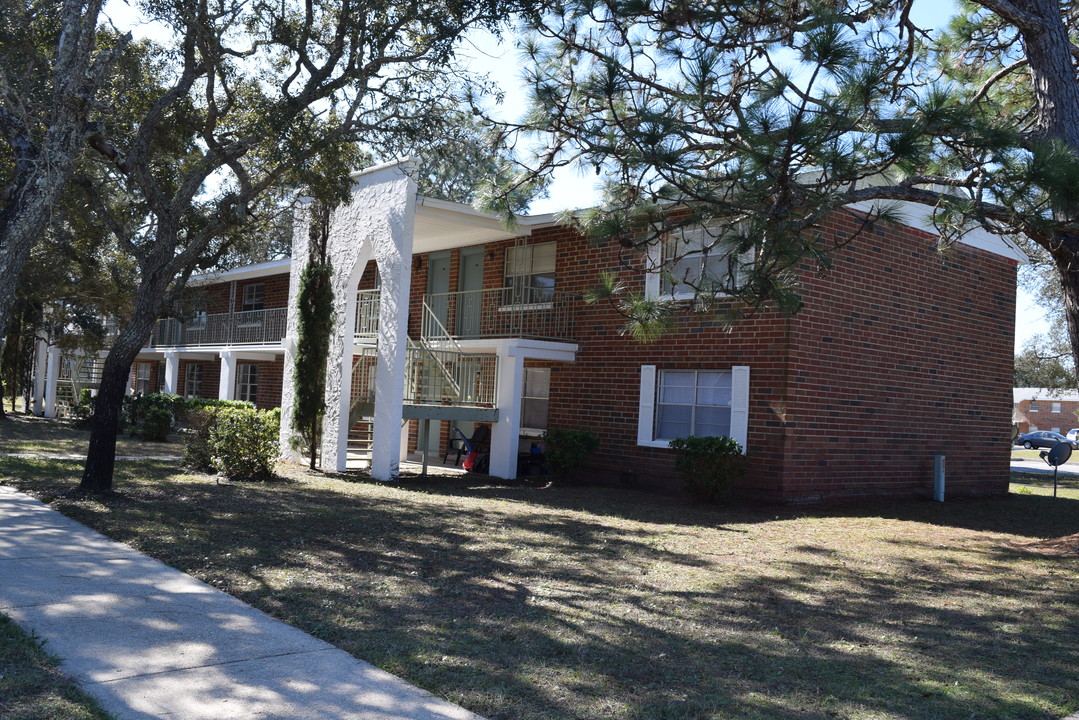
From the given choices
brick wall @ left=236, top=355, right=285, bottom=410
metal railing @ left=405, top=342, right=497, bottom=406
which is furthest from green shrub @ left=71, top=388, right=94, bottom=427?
metal railing @ left=405, top=342, right=497, bottom=406

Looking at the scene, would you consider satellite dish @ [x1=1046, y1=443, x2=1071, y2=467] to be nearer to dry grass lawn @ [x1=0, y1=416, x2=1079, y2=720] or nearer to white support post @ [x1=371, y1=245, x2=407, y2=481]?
dry grass lawn @ [x1=0, y1=416, x2=1079, y2=720]

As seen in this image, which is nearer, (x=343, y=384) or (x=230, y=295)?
(x=343, y=384)

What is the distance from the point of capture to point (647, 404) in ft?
48.4

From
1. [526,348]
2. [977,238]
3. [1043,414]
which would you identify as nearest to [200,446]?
[526,348]

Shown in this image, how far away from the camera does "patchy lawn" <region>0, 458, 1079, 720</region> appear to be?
4773mm

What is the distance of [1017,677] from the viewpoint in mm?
5207

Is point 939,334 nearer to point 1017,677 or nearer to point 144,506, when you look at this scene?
point 1017,677

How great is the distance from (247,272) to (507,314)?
36.5ft

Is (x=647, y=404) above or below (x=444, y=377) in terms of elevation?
below

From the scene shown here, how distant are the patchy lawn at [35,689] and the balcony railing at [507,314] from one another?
11.1 meters

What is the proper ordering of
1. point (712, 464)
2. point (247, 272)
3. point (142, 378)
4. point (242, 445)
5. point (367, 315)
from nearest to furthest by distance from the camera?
point (712, 464) → point (242, 445) → point (367, 315) → point (247, 272) → point (142, 378)

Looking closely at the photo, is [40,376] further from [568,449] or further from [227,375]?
[568,449]

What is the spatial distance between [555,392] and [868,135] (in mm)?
9673

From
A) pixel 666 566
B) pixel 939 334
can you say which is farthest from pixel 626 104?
pixel 939 334
